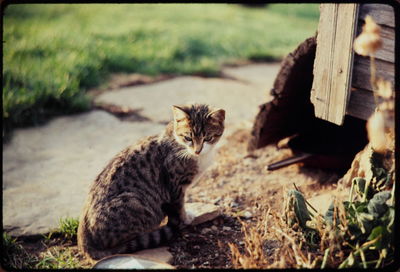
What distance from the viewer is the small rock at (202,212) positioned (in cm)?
406

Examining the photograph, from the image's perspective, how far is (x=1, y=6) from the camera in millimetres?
3064

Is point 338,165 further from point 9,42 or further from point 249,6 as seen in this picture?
point 249,6

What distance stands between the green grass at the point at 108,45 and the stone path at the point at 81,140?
0.39 m

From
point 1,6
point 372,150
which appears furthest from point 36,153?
point 372,150

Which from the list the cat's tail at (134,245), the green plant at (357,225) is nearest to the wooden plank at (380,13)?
the green plant at (357,225)

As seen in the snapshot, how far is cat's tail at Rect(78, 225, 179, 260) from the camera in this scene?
350cm

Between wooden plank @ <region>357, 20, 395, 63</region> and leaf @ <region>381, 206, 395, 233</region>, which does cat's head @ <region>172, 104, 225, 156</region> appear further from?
leaf @ <region>381, 206, 395, 233</region>

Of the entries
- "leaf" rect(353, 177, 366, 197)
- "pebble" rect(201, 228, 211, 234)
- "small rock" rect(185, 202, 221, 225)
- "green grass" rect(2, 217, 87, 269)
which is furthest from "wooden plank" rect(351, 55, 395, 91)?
"green grass" rect(2, 217, 87, 269)

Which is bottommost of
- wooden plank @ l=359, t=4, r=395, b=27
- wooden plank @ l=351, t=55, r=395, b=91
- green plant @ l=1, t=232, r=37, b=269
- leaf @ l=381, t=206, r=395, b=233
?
green plant @ l=1, t=232, r=37, b=269

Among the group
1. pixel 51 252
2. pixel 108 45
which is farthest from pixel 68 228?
pixel 108 45

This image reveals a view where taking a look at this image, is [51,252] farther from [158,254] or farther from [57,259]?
[158,254]

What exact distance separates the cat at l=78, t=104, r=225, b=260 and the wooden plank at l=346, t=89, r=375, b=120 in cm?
105

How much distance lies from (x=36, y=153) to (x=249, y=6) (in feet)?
34.4

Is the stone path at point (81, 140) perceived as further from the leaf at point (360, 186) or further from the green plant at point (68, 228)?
the leaf at point (360, 186)
